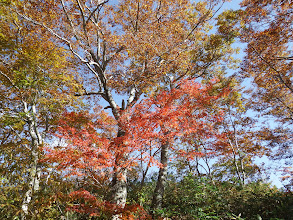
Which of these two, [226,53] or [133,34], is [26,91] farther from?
[226,53]

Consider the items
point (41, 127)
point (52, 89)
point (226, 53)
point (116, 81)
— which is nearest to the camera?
point (52, 89)

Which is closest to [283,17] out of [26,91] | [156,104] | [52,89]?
[156,104]

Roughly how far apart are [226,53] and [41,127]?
39.4 feet

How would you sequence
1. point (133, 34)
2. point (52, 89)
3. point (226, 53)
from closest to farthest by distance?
point (52, 89) < point (133, 34) < point (226, 53)

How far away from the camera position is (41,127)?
9.76 meters

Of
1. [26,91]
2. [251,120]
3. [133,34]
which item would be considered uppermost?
[133,34]

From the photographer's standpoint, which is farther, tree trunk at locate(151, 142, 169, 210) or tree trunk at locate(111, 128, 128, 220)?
tree trunk at locate(151, 142, 169, 210)

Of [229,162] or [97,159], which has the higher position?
[229,162]

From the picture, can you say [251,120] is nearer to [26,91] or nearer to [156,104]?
[156,104]

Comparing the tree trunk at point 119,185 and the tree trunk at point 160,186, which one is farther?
the tree trunk at point 160,186

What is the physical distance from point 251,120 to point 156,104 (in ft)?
25.4

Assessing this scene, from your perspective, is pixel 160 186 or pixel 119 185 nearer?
pixel 119 185

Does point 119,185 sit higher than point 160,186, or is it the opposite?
point 160,186

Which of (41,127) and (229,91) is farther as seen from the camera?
Answer: (229,91)
